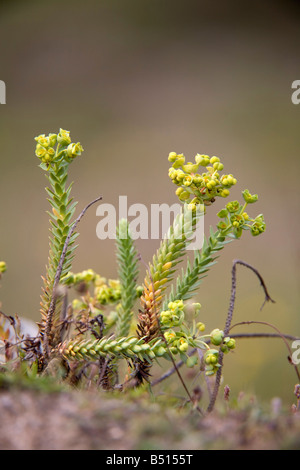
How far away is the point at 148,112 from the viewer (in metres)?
4.33

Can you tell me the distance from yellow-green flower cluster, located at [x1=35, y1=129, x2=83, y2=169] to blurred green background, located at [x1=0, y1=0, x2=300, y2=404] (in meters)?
2.03

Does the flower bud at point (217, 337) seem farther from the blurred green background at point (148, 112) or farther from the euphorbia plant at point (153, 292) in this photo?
the blurred green background at point (148, 112)

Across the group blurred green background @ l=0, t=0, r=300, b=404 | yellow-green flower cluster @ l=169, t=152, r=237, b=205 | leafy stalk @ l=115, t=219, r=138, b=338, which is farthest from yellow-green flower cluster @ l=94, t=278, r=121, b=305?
blurred green background @ l=0, t=0, r=300, b=404

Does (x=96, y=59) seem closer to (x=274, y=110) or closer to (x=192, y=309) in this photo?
(x=274, y=110)

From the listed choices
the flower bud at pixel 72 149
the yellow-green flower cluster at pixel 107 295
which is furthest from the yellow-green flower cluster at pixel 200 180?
the yellow-green flower cluster at pixel 107 295

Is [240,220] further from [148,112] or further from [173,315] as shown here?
[148,112]

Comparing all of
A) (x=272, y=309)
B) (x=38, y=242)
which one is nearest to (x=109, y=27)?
(x=38, y=242)

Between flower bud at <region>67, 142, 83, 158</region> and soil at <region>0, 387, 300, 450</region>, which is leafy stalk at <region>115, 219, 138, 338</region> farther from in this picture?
soil at <region>0, 387, 300, 450</region>

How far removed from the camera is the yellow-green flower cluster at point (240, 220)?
2.46 ft

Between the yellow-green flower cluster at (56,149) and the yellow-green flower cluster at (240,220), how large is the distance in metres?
0.27

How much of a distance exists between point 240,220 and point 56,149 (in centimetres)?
33

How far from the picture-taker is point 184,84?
4652mm

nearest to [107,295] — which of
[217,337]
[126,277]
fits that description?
[126,277]
